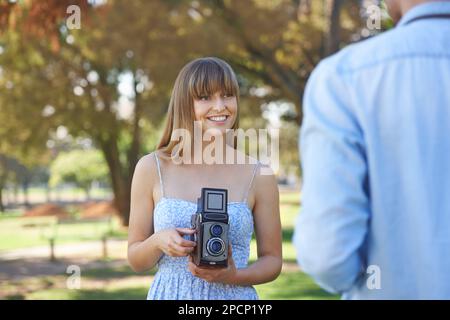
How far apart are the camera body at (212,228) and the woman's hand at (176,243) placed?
4cm

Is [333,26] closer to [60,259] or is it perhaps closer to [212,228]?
[60,259]

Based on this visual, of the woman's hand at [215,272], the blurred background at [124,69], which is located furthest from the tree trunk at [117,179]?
the woman's hand at [215,272]

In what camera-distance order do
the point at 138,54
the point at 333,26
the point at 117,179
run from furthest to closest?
the point at 117,179, the point at 138,54, the point at 333,26

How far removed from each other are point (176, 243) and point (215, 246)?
0.14 metres

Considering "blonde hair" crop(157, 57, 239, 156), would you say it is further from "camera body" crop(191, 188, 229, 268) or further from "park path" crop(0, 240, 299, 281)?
"park path" crop(0, 240, 299, 281)

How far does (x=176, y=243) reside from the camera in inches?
84.7

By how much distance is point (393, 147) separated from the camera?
4.27 ft

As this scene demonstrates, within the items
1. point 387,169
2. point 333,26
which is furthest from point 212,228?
point 333,26

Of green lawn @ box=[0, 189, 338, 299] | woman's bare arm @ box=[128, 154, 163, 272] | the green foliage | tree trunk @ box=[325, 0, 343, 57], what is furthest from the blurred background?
the green foliage

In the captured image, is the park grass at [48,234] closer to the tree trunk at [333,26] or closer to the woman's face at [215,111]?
the tree trunk at [333,26]

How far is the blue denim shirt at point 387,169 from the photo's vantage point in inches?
50.9
